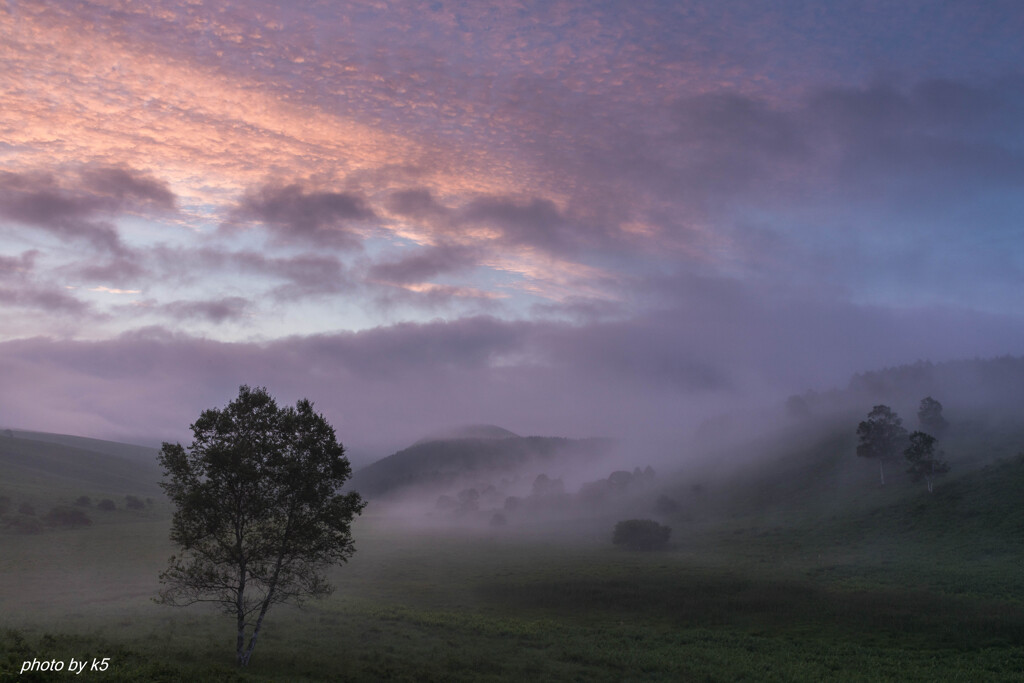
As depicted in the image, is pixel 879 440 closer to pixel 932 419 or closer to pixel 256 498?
pixel 932 419

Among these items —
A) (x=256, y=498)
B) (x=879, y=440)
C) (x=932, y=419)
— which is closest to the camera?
(x=256, y=498)

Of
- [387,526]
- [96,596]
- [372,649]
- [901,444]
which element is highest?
[901,444]

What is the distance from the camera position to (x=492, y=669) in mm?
37688

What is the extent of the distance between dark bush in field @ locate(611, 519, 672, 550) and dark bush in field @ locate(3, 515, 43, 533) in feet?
410

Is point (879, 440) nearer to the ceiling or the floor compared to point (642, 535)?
nearer to the ceiling

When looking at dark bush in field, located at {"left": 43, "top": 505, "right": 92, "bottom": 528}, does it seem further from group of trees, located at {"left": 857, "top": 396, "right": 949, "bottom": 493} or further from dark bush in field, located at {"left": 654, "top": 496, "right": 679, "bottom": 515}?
group of trees, located at {"left": 857, "top": 396, "right": 949, "bottom": 493}

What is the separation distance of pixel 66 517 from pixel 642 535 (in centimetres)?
13283

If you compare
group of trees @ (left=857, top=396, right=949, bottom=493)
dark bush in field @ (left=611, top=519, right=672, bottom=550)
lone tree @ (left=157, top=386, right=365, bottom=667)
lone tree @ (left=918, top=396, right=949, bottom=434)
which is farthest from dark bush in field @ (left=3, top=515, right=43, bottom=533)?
lone tree @ (left=918, top=396, right=949, bottom=434)

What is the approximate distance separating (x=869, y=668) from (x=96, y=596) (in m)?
77.1

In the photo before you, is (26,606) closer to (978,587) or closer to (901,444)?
(978,587)

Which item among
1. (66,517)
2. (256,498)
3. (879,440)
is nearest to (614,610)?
(256,498)

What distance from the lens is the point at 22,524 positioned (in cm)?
11338

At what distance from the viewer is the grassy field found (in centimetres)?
3727

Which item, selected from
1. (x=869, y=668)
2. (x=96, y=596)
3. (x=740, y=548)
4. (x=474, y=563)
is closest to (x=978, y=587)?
(x=869, y=668)
